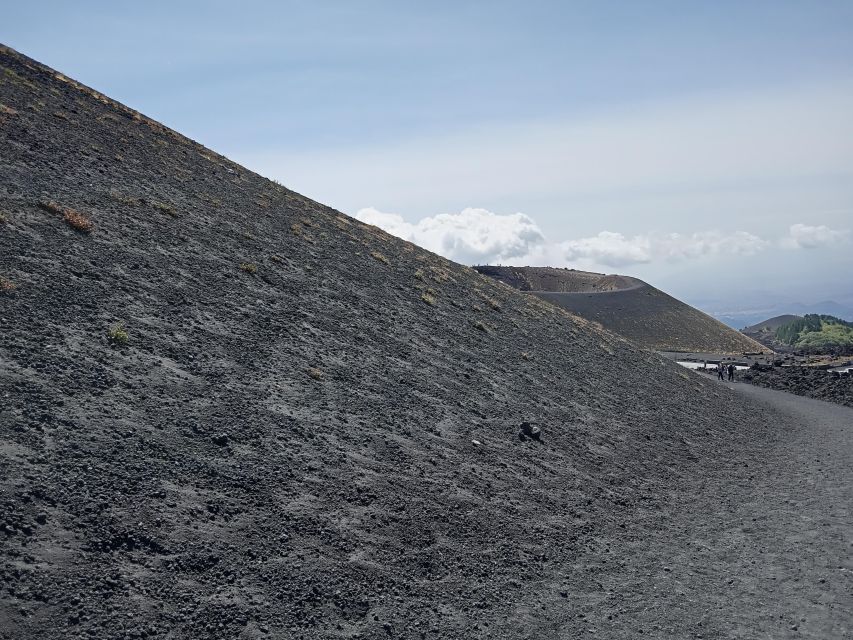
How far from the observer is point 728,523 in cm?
1741

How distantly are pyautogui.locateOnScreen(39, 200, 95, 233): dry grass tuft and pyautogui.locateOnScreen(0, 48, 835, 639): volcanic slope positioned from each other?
76 mm

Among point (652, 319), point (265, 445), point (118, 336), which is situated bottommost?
point (265, 445)

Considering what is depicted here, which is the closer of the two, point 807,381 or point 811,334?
point 807,381

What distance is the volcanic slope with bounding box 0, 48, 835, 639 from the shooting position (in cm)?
924

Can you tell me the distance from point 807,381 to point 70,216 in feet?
186

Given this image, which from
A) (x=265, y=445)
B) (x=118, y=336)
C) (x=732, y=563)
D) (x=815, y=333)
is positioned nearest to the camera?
(x=265, y=445)

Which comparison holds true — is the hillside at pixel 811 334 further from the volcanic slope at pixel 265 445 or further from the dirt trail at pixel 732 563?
the volcanic slope at pixel 265 445

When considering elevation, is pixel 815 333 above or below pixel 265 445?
above

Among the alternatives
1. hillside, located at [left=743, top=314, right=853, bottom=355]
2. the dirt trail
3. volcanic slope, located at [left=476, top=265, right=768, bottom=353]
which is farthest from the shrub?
hillside, located at [left=743, top=314, right=853, bottom=355]

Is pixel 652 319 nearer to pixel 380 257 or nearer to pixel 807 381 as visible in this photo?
pixel 807 381

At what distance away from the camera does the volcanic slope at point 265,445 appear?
30.3 feet

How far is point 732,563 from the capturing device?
14492mm

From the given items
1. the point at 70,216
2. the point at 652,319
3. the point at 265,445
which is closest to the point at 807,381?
the point at 265,445

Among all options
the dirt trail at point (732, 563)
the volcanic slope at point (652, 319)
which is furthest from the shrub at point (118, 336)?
the volcanic slope at point (652, 319)
